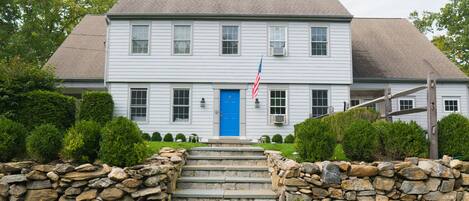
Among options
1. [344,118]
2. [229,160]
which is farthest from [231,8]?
[229,160]

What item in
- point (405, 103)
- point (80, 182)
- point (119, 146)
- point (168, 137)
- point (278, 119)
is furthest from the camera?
point (405, 103)

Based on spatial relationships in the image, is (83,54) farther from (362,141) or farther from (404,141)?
(404,141)

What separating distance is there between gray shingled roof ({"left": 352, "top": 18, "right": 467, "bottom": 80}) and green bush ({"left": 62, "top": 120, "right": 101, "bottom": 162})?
37.3 feet

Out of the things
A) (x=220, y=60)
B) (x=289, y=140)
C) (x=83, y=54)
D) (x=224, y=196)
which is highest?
(x=83, y=54)

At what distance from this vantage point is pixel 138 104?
46.5 ft

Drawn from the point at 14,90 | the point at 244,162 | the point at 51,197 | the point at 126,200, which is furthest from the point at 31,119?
the point at 244,162

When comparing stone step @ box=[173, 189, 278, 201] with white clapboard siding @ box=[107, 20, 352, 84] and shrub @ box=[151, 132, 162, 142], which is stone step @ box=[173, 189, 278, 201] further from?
white clapboard siding @ box=[107, 20, 352, 84]

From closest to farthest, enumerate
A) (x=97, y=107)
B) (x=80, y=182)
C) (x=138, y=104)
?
(x=80, y=182)
(x=97, y=107)
(x=138, y=104)

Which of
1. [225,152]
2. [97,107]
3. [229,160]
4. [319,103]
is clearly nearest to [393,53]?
[319,103]

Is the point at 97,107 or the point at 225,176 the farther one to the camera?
the point at 97,107

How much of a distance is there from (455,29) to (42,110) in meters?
25.2

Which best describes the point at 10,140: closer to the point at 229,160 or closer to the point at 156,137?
the point at 229,160

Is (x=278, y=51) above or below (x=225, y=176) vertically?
above

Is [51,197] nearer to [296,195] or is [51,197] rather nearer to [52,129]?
[52,129]
